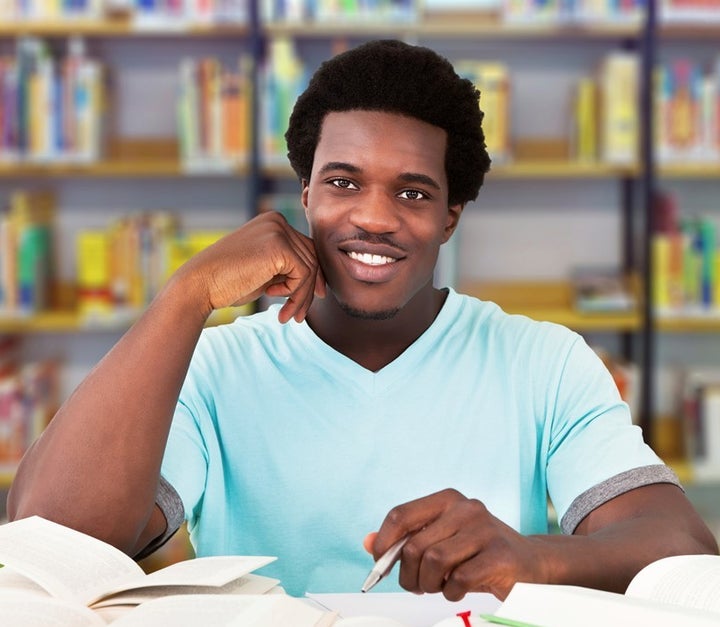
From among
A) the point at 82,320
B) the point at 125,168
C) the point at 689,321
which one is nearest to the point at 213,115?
the point at 125,168

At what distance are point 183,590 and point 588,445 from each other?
55 cm

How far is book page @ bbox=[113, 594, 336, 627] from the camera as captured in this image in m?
0.80

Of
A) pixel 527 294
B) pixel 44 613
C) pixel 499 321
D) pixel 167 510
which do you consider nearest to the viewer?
pixel 44 613

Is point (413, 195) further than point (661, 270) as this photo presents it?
No

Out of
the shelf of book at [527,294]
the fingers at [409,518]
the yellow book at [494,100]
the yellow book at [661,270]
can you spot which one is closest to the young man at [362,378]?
the fingers at [409,518]

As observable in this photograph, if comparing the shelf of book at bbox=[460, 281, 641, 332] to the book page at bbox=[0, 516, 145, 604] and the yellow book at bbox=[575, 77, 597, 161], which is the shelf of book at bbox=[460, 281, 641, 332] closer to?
the yellow book at bbox=[575, 77, 597, 161]

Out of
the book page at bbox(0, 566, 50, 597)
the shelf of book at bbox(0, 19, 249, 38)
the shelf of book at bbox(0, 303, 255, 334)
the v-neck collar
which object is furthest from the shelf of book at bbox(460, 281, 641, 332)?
the book page at bbox(0, 566, 50, 597)

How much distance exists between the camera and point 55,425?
115 cm

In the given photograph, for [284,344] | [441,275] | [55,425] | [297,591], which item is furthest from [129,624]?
[441,275]

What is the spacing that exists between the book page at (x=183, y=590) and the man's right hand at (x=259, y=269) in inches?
15.0

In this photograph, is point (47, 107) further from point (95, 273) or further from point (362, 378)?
point (362, 378)

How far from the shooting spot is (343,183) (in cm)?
135

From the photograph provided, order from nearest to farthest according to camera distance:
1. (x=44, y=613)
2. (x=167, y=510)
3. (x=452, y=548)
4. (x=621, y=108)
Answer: (x=44, y=613) < (x=452, y=548) < (x=167, y=510) < (x=621, y=108)

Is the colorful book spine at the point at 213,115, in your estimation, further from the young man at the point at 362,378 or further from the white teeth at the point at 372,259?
the white teeth at the point at 372,259
